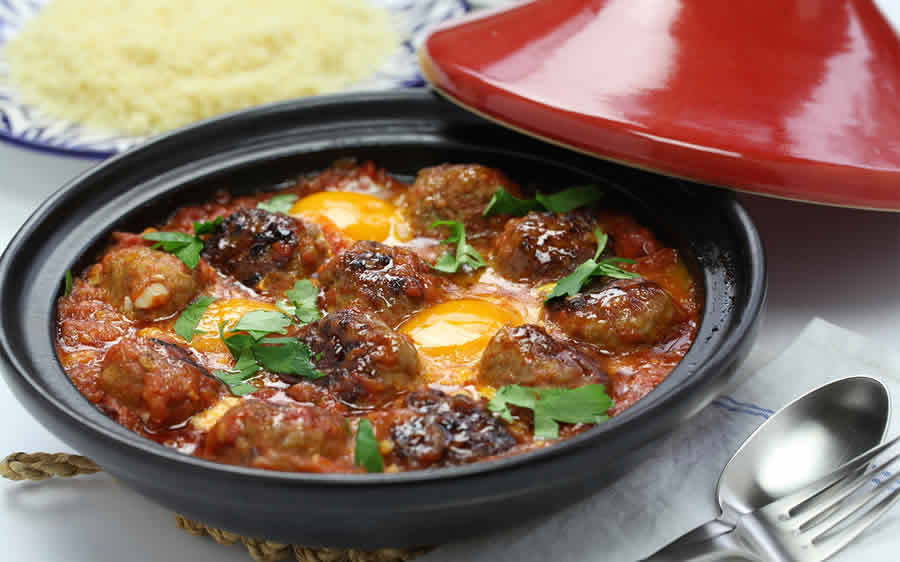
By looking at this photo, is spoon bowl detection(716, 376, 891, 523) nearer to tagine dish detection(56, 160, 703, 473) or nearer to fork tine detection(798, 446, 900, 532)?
fork tine detection(798, 446, 900, 532)

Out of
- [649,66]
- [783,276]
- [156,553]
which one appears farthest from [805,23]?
[156,553]

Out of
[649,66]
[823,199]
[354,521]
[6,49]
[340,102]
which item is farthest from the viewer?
[6,49]

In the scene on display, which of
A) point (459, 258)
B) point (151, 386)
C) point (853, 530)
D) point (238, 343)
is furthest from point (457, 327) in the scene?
point (853, 530)

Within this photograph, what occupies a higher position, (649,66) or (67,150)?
→ (649,66)

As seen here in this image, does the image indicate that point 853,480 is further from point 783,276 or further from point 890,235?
point 890,235

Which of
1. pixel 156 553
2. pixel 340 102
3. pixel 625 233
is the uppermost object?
pixel 340 102

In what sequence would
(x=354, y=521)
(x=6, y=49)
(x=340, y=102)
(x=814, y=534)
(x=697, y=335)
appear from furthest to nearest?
(x=6, y=49)
(x=340, y=102)
(x=697, y=335)
(x=814, y=534)
(x=354, y=521)
